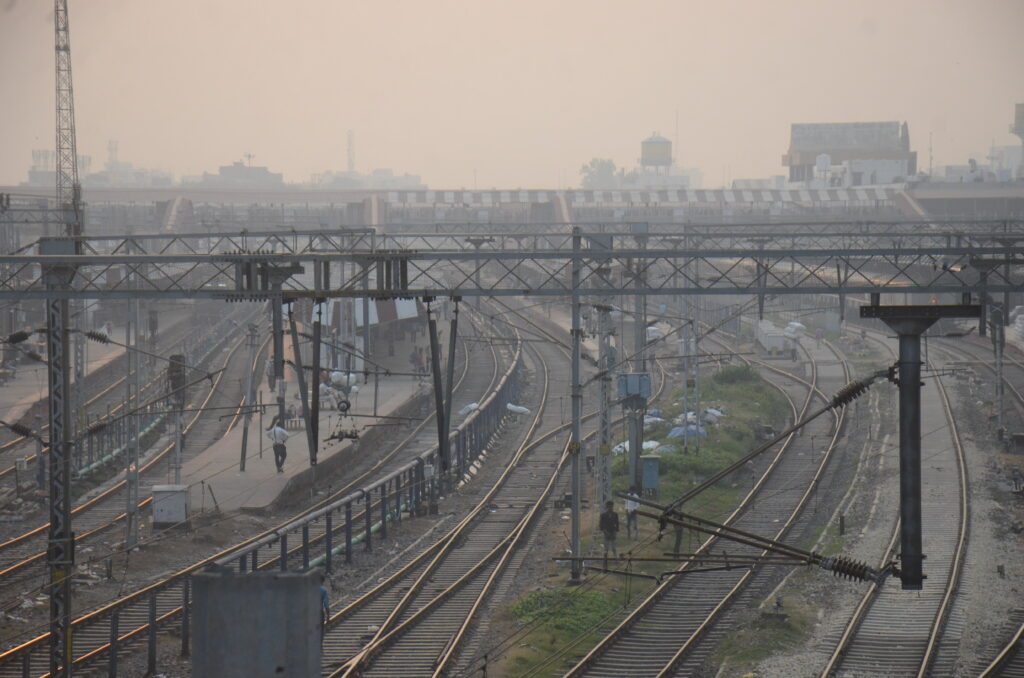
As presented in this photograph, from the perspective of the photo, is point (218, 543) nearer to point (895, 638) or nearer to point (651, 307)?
point (895, 638)

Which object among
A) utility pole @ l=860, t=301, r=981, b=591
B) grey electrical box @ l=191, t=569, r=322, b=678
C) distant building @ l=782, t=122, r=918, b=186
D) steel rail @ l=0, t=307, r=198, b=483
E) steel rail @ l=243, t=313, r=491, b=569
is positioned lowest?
steel rail @ l=243, t=313, r=491, b=569

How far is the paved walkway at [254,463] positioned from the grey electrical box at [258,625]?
506 inches

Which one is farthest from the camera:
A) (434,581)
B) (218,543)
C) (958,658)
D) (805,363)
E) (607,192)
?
(607,192)

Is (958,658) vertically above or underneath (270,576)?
underneath

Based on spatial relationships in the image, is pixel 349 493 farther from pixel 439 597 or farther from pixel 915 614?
pixel 915 614


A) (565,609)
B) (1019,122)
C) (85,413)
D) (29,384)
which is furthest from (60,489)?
(1019,122)

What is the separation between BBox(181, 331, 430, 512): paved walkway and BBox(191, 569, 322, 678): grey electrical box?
42.2 ft

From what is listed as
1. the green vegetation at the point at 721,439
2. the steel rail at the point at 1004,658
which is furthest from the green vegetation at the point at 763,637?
the green vegetation at the point at 721,439

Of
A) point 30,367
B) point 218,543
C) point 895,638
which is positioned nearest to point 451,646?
point 895,638

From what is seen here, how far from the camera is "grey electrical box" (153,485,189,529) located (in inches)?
834

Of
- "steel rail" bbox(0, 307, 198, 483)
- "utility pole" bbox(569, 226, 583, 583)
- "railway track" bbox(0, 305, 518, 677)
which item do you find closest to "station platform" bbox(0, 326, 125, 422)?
"steel rail" bbox(0, 307, 198, 483)

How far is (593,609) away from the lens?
1648 centimetres

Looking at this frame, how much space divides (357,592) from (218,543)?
3.67m

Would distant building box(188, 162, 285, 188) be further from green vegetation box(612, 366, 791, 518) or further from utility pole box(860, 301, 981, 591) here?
utility pole box(860, 301, 981, 591)
